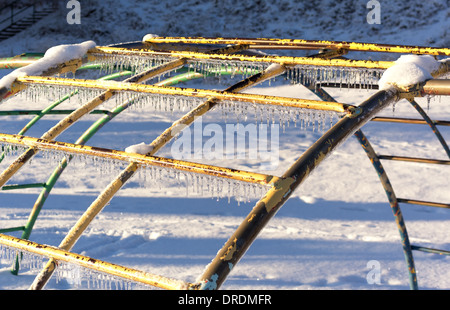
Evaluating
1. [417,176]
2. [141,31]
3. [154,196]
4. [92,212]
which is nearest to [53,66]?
[92,212]

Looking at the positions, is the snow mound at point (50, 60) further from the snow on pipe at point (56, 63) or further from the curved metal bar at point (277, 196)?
the curved metal bar at point (277, 196)

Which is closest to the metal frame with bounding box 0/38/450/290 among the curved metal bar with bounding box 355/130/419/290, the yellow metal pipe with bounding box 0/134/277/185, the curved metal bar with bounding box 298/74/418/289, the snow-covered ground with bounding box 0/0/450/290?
the yellow metal pipe with bounding box 0/134/277/185

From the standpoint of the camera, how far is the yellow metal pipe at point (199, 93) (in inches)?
107

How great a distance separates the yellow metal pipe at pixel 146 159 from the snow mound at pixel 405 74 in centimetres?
100

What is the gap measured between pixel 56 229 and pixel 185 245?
68.2 inches

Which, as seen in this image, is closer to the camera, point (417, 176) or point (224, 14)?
point (417, 176)

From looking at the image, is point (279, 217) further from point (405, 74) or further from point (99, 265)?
point (99, 265)

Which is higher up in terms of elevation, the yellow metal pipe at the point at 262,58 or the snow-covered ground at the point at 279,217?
the yellow metal pipe at the point at 262,58

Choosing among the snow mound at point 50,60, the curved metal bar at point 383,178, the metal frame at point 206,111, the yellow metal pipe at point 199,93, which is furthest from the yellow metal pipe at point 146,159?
the curved metal bar at point 383,178

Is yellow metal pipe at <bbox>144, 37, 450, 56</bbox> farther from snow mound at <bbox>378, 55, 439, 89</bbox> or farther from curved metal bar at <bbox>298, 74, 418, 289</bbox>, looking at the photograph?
curved metal bar at <bbox>298, 74, 418, 289</bbox>

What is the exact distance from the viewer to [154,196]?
8.90 m

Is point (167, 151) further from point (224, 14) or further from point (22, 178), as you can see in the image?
point (224, 14)

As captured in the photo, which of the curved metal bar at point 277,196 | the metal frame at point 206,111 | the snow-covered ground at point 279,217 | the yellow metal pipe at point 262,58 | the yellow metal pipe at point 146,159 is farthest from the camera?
the snow-covered ground at point 279,217

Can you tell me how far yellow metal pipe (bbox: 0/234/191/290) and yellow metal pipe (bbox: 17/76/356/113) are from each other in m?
1.16
